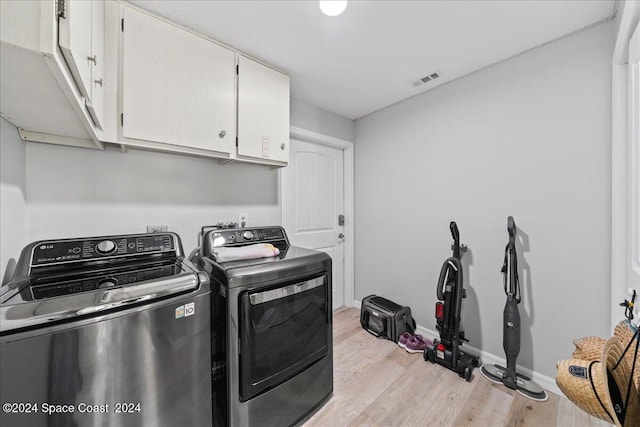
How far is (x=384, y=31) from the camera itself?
1593mm

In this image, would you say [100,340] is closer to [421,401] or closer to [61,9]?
[61,9]

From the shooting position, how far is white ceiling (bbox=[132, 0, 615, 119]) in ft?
4.59

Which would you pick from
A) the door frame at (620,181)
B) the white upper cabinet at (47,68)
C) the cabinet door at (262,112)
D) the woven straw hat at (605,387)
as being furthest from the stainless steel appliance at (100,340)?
the door frame at (620,181)

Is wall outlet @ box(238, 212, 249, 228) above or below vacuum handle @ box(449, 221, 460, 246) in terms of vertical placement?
above

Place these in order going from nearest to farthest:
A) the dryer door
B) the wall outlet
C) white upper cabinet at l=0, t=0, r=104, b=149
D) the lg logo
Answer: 1. white upper cabinet at l=0, t=0, r=104, b=149
2. the lg logo
3. the dryer door
4. the wall outlet

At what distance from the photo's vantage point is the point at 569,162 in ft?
5.33

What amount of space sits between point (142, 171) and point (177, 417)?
1451 millimetres

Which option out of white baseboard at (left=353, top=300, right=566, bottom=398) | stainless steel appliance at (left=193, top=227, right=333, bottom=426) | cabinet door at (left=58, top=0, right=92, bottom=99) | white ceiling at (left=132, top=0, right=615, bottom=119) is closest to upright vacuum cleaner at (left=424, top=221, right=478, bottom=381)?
white baseboard at (left=353, top=300, right=566, bottom=398)

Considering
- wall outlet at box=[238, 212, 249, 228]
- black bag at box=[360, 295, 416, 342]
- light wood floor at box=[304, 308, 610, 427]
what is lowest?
light wood floor at box=[304, 308, 610, 427]

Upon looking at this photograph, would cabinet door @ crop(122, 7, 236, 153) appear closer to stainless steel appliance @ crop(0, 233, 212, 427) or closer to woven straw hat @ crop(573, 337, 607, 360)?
stainless steel appliance @ crop(0, 233, 212, 427)

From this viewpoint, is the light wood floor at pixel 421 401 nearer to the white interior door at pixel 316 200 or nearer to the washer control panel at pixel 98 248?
the white interior door at pixel 316 200

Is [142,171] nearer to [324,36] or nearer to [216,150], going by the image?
[216,150]

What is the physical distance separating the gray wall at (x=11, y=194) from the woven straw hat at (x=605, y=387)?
2050 mm

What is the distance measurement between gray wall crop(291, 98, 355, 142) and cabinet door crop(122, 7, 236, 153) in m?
0.90
